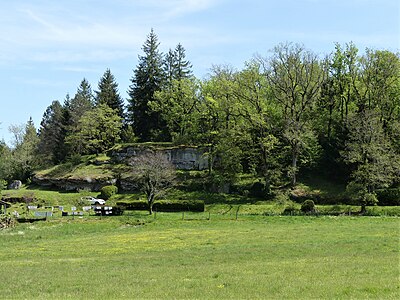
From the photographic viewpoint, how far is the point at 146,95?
9406cm

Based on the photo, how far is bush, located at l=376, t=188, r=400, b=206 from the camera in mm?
54125

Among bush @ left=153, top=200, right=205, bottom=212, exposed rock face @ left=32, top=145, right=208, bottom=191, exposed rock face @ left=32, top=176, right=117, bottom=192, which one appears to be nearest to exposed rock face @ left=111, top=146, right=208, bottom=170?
exposed rock face @ left=32, top=145, right=208, bottom=191

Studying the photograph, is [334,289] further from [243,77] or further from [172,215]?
[243,77]

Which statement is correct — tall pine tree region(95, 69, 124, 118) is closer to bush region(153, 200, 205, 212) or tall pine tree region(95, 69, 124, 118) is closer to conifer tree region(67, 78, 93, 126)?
conifer tree region(67, 78, 93, 126)

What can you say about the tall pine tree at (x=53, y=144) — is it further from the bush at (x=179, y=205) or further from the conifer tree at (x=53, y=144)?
the bush at (x=179, y=205)

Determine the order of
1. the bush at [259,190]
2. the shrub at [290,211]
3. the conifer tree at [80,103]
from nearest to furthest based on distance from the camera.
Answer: the shrub at [290,211] < the bush at [259,190] < the conifer tree at [80,103]

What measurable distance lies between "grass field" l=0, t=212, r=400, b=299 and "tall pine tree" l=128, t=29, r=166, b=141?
175ft

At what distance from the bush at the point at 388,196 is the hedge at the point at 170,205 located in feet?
70.6

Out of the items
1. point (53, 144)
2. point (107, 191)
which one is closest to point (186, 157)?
point (107, 191)

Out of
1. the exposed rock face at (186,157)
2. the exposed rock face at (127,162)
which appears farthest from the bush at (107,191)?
the exposed rock face at (186,157)

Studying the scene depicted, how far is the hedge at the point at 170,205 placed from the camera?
183 feet

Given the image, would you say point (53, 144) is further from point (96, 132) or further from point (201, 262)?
point (201, 262)

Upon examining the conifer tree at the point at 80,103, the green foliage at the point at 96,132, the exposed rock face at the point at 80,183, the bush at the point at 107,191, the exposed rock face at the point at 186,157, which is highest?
the conifer tree at the point at 80,103

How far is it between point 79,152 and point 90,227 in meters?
52.2
